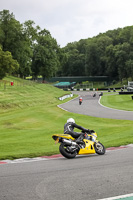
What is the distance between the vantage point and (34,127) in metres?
25.9

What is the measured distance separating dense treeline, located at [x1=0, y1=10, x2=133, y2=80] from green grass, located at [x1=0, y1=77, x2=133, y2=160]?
13382mm

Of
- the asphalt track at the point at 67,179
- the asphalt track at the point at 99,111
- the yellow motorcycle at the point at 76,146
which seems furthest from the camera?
the asphalt track at the point at 99,111

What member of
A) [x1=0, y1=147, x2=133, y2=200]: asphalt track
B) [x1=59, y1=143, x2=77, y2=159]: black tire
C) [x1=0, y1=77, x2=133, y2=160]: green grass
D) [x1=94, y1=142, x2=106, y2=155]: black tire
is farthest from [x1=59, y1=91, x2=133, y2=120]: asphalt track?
[x1=0, y1=147, x2=133, y2=200]: asphalt track

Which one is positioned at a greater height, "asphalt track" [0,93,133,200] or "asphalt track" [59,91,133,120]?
"asphalt track" [0,93,133,200]

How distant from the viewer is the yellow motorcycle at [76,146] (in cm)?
1147

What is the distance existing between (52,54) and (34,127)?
76.7m

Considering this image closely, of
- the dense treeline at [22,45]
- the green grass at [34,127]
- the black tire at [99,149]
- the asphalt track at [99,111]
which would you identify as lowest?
the asphalt track at [99,111]

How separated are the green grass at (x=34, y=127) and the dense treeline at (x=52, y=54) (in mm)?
13382

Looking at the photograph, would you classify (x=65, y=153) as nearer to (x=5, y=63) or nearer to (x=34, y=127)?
(x=34, y=127)

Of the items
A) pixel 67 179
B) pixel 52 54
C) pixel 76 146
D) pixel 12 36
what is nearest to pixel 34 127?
pixel 76 146

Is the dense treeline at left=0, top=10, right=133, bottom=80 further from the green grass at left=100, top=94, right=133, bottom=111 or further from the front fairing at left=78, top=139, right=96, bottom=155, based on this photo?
the front fairing at left=78, top=139, right=96, bottom=155

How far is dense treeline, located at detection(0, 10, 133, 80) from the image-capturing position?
79562 millimetres

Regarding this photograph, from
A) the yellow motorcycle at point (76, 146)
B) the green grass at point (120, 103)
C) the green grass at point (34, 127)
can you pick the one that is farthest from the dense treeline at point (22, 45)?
the yellow motorcycle at point (76, 146)

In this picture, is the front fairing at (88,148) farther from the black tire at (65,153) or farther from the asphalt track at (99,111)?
the asphalt track at (99,111)
